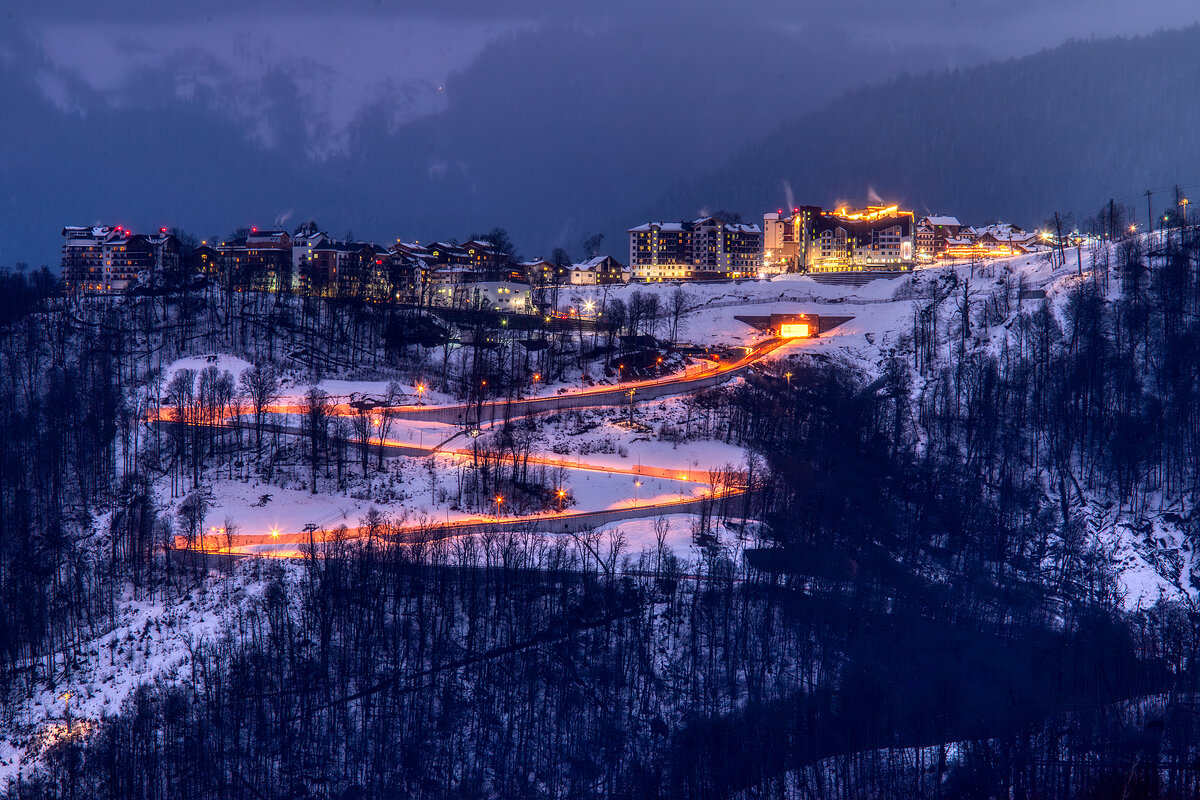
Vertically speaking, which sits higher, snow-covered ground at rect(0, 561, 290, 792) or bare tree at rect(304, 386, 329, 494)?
bare tree at rect(304, 386, 329, 494)

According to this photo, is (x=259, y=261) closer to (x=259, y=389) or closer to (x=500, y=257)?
(x=500, y=257)


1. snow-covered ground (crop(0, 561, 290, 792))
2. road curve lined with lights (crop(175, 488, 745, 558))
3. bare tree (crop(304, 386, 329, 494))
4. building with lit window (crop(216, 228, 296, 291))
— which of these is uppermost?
building with lit window (crop(216, 228, 296, 291))

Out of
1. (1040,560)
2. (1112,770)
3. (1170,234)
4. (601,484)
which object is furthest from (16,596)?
(1170,234)

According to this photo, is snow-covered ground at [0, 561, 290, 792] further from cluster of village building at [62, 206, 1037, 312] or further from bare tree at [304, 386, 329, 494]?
cluster of village building at [62, 206, 1037, 312]

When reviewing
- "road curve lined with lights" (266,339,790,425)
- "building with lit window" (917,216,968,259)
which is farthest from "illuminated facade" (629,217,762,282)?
"road curve lined with lights" (266,339,790,425)

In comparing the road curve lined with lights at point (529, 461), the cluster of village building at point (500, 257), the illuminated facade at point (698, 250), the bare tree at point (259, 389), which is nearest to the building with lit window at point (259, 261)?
the cluster of village building at point (500, 257)

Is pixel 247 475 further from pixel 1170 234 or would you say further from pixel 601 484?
pixel 1170 234

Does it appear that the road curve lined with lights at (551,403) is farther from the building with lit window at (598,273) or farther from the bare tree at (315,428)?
the building with lit window at (598,273)

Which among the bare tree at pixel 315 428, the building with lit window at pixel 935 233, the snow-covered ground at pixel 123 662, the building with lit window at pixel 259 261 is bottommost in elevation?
the snow-covered ground at pixel 123 662
